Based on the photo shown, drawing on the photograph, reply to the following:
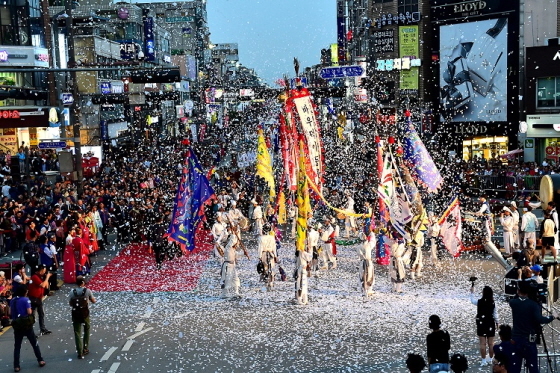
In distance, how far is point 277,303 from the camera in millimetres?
15398

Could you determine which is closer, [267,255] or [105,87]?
[267,255]

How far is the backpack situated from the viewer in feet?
39.6

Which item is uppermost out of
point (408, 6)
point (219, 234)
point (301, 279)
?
point (408, 6)

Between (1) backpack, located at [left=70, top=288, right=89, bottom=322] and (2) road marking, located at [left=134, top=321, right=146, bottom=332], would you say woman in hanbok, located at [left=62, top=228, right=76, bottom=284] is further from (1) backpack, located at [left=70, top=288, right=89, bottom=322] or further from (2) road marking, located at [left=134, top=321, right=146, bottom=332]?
(1) backpack, located at [left=70, top=288, right=89, bottom=322]

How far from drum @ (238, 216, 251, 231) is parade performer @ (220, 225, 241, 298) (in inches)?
328

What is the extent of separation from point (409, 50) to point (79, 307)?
5049cm

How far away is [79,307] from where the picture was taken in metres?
12.1

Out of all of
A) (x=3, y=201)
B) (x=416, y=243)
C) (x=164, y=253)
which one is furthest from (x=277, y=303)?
(x=3, y=201)

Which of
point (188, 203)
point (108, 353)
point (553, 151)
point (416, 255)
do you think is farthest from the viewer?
point (553, 151)

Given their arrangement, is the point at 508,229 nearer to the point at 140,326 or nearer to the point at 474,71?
the point at 140,326

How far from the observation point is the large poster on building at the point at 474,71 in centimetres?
4545

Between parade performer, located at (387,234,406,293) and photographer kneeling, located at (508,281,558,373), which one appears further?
parade performer, located at (387,234,406,293)

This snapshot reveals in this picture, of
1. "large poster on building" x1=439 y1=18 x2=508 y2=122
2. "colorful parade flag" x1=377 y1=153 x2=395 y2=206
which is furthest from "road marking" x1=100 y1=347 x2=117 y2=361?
"large poster on building" x1=439 y1=18 x2=508 y2=122

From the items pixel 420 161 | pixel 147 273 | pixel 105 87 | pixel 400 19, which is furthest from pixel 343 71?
pixel 400 19
